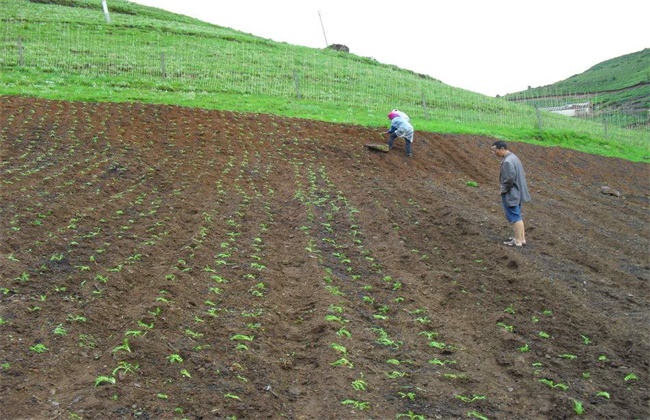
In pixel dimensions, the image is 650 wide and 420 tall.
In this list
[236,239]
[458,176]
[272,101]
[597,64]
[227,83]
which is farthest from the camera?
[597,64]

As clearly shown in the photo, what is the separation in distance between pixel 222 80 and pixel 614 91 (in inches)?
3228

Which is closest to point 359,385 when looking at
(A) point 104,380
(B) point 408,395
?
(B) point 408,395

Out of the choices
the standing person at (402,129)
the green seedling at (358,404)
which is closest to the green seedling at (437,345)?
the green seedling at (358,404)

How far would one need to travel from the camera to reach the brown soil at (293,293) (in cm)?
471

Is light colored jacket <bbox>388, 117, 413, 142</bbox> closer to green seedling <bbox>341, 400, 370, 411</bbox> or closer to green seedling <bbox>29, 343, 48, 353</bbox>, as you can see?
green seedling <bbox>341, 400, 370, 411</bbox>

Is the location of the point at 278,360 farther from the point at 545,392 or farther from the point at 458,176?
the point at 458,176

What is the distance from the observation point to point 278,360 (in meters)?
5.29

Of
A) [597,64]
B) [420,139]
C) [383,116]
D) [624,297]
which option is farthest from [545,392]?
[597,64]

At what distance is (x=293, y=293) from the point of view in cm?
691

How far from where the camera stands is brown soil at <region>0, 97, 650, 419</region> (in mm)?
4711

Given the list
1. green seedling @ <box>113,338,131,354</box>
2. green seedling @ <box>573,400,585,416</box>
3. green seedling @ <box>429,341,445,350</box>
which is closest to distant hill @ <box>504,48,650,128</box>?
green seedling @ <box>429,341,445,350</box>

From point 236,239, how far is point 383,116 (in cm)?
1598

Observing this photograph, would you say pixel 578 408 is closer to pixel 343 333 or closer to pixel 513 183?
pixel 343 333

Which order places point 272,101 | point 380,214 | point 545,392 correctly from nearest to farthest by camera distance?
point 545,392 < point 380,214 < point 272,101
